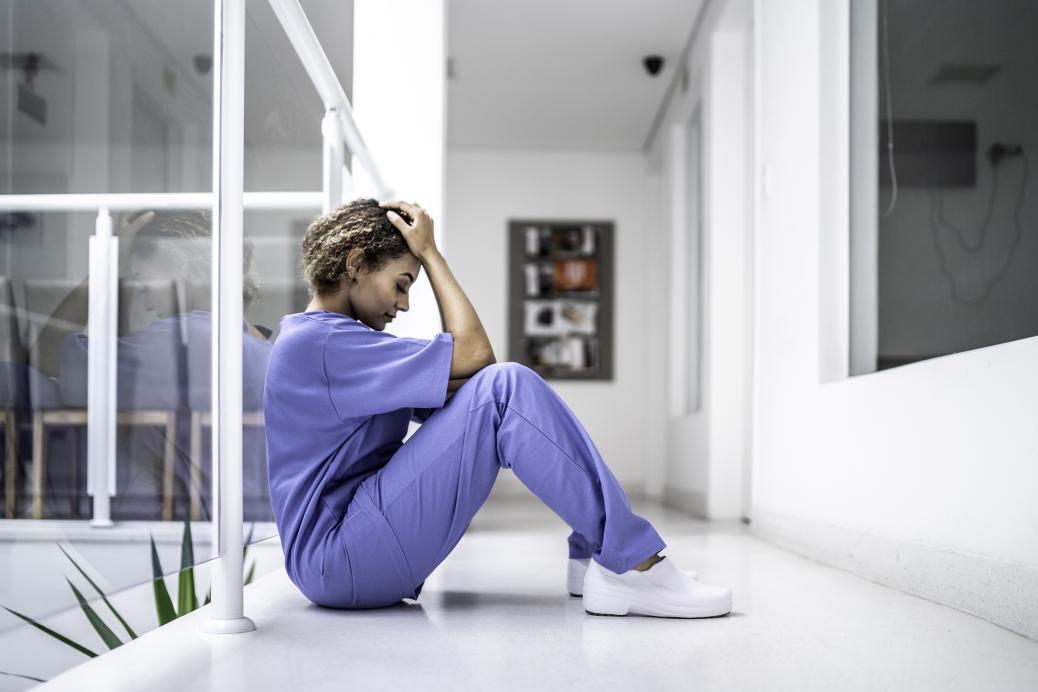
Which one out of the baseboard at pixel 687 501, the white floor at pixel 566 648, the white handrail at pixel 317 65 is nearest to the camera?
the white floor at pixel 566 648

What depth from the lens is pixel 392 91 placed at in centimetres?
372

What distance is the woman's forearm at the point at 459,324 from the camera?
5.38ft

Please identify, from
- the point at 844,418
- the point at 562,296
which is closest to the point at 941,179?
the point at 844,418

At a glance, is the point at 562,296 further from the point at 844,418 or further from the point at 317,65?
the point at 317,65

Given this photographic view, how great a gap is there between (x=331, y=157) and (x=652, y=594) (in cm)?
141

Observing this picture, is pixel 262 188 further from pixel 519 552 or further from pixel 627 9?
pixel 627 9

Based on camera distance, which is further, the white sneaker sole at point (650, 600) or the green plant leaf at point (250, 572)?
the green plant leaf at point (250, 572)

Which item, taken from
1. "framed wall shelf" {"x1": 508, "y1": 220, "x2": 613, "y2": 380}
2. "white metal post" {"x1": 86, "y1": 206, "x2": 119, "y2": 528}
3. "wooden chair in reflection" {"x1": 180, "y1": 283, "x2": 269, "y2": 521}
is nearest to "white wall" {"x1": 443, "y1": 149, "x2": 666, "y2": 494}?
"framed wall shelf" {"x1": 508, "y1": 220, "x2": 613, "y2": 380}

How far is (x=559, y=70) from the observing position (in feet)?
18.3

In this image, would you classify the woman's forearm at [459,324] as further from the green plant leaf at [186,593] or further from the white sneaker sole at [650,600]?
the green plant leaf at [186,593]

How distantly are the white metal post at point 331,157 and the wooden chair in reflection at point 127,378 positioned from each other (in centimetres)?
106

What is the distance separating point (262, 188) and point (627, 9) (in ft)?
10.7

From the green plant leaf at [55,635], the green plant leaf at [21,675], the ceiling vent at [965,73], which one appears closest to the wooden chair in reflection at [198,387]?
the green plant leaf at [55,635]

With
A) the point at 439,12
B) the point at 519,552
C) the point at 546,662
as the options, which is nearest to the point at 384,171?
the point at 439,12
